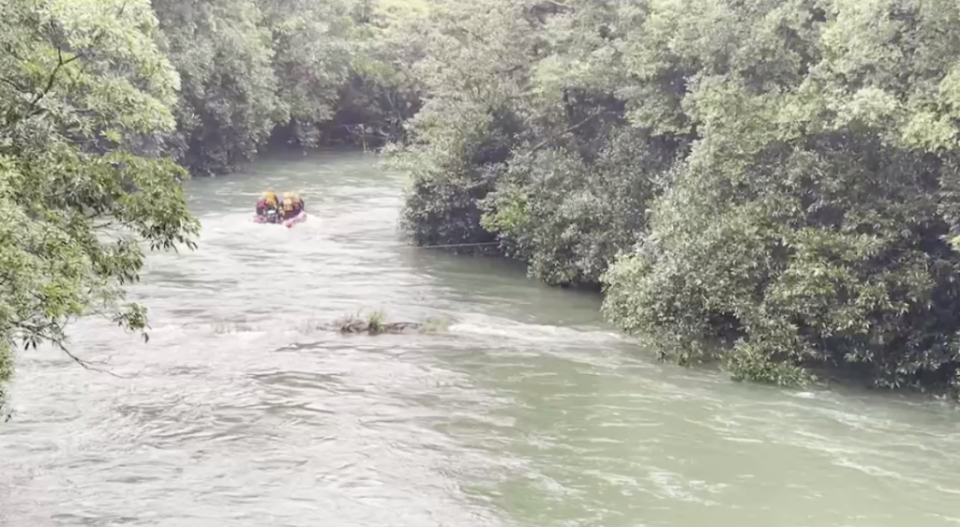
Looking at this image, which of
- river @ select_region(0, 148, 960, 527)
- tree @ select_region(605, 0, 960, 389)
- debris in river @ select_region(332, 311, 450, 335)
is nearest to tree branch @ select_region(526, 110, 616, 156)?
river @ select_region(0, 148, 960, 527)

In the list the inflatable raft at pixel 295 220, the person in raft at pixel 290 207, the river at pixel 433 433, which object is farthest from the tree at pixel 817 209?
the person in raft at pixel 290 207

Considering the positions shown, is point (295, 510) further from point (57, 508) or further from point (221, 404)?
point (221, 404)

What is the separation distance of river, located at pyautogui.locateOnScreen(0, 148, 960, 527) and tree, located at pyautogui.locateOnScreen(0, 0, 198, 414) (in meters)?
3.86

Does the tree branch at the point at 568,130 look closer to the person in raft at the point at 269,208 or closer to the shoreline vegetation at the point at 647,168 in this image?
the shoreline vegetation at the point at 647,168

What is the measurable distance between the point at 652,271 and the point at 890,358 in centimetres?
483

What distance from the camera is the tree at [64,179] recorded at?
897 cm

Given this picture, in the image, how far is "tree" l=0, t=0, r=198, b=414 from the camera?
8969 mm

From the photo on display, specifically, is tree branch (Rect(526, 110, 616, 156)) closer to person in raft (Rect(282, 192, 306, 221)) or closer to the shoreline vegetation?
the shoreline vegetation

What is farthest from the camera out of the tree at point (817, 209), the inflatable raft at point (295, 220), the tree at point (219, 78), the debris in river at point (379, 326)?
the tree at point (219, 78)

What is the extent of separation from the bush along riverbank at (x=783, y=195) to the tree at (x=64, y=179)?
36.8ft

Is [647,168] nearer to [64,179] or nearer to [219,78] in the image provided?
[64,179]

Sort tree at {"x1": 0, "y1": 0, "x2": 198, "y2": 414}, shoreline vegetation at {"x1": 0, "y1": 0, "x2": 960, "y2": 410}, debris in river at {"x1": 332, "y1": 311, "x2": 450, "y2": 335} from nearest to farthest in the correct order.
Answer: tree at {"x1": 0, "y1": 0, "x2": 198, "y2": 414}
shoreline vegetation at {"x1": 0, "y1": 0, "x2": 960, "y2": 410}
debris in river at {"x1": 332, "y1": 311, "x2": 450, "y2": 335}

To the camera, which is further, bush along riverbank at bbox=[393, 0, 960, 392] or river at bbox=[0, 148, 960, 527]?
bush along riverbank at bbox=[393, 0, 960, 392]

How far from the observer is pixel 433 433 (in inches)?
645
